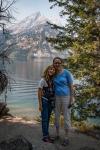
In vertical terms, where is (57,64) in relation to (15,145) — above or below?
above

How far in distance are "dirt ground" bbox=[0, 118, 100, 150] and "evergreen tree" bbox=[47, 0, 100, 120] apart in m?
2.29

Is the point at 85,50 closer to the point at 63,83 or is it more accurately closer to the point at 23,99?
the point at 63,83

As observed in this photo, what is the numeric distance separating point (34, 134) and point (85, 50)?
15.9ft

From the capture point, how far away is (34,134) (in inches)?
267

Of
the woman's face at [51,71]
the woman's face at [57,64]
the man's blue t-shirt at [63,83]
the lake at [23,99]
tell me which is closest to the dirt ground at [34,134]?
the man's blue t-shirt at [63,83]

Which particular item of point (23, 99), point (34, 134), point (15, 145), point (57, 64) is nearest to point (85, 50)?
point (57, 64)

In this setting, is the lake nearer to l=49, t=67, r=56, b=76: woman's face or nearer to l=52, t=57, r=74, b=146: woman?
l=49, t=67, r=56, b=76: woman's face

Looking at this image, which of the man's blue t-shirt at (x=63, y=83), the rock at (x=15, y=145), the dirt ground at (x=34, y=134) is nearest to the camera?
the rock at (x=15, y=145)

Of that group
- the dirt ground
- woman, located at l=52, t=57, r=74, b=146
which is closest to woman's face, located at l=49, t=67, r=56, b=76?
woman, located at l=52, t=57, r=74, b=146

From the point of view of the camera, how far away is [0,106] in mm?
9250

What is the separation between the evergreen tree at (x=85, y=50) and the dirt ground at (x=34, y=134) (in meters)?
2.29

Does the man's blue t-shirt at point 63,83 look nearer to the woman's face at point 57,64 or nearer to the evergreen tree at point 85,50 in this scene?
the woman's face at point 57,64

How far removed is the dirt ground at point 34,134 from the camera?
6.15m

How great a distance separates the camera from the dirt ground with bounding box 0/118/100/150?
615cm
